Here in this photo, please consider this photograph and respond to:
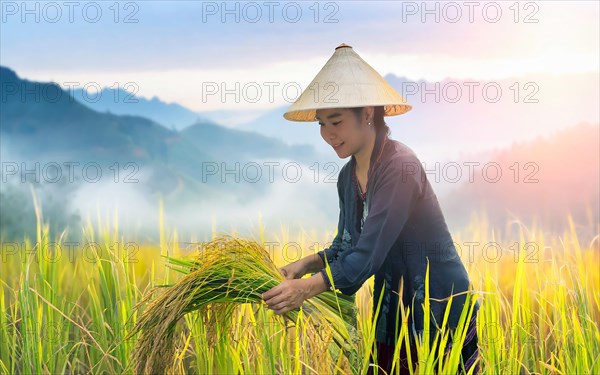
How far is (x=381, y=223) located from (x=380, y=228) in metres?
0.02

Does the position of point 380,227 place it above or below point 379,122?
below

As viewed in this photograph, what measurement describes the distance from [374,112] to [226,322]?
127cm

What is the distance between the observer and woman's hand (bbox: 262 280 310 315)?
2.73m

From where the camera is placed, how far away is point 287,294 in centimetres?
272

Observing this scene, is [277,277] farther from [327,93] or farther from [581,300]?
[581,300]

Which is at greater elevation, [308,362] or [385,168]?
[385,168]

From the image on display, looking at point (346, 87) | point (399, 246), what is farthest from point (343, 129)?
point (399, 246)

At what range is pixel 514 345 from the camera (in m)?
3.38

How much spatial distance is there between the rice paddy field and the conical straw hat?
775mm

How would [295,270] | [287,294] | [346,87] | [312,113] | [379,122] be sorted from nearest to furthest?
[287,294] < [346,87] < [379,122] < [295,270] < [312,113]

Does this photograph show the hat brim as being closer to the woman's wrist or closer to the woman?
the woman

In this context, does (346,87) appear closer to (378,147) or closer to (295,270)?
(378,147)

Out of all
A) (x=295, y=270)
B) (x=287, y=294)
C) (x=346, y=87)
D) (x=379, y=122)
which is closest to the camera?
(x=287, y=294)

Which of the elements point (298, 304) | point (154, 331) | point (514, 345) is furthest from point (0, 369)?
point (514, 345)
